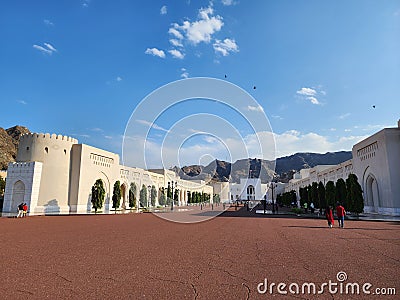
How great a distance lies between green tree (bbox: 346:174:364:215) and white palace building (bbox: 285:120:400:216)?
7.82 feet

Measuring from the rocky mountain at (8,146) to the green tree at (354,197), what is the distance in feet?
301

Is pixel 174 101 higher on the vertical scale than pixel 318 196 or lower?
higher

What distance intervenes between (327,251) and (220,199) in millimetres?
105087

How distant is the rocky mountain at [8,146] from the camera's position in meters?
88.4

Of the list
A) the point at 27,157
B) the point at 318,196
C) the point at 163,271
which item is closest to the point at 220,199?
the point at 318,196

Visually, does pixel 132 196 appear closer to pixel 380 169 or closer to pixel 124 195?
pixel 124 195

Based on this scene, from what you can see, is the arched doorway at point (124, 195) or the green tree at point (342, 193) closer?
the green tree at point (342, 193)

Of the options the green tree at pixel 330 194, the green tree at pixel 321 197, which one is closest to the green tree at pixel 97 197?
the green tree at pixel 330 194

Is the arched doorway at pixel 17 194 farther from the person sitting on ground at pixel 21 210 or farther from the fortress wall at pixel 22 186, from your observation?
the person sitting on ground at pixel 21 210

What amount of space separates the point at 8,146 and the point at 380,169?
10967cm

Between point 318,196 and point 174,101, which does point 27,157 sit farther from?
point 318,196

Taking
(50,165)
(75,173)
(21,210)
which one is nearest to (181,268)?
(21,210)

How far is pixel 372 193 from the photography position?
2906cm

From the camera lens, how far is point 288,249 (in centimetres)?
855
